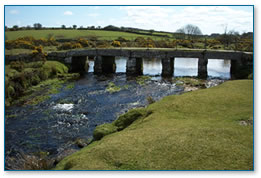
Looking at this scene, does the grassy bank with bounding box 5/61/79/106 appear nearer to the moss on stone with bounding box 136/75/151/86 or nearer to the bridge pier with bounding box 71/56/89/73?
Answer: the bridge pier with bounding box 71/56/89/73

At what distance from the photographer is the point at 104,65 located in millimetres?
52469

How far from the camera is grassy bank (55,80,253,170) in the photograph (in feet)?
36.2

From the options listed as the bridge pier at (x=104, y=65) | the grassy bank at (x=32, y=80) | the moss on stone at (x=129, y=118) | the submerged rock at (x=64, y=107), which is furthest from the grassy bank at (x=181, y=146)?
the bridge pier at (x=104, y=65)

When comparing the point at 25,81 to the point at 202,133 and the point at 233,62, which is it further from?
the point at 233,62

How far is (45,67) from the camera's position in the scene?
4447 centimetres

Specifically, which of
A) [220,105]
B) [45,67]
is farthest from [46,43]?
[220,105]

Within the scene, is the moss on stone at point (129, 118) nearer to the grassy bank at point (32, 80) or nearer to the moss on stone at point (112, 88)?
the grassy bank at point (32, 80)

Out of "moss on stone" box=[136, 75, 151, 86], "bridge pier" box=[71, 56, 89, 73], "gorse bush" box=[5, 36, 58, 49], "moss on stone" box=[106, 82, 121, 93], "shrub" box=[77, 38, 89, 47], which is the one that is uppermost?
"shrub" box=[77, 38, 89, 47]

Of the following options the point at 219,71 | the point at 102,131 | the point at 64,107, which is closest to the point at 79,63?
the point at 64,107

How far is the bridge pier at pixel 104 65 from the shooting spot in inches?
1997

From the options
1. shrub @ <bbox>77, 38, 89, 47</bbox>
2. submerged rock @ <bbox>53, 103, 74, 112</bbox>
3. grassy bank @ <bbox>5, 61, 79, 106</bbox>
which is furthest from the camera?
shrub @ <bbox>77, 38, 89, 47</bbox>

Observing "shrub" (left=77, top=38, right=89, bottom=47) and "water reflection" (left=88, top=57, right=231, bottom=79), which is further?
"shrub" (left=77, top=38, right=89, bottom=47)

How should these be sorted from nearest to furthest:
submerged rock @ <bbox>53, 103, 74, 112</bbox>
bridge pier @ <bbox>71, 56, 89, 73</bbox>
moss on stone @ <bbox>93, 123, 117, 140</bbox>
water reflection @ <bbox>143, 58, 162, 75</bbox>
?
moss on stone @ <bbox>93, 123, 117, 140</bbox> → submerged rock @ <bbox>53, 103, 74, 112</bbox> → water reflection @ <bbox>143, 58, 162, 75</bbox> → bridge pier @ <bbox>71, 56, 89, 73</bbox>

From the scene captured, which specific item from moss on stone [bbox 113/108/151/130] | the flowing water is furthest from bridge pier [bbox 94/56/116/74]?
moss on stone [bbox 113/108/151/130]
